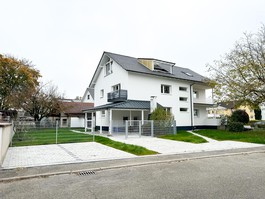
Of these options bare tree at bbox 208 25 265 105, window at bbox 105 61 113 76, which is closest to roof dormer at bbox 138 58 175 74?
window at bbox 105 61 113 76

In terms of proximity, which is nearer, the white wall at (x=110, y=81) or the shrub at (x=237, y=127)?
the shrub at (x=237, y=127)

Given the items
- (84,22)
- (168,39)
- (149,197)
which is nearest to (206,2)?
(168,39)

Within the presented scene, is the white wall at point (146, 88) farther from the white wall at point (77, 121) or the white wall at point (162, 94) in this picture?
the white wall at point (77, 121)

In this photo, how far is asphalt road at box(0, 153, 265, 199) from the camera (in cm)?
405

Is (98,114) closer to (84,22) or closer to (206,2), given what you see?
(84,22)

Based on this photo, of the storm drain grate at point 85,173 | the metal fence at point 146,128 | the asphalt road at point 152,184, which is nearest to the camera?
the asphalt road at point 152,184

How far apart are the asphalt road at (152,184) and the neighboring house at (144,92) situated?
37.7ft

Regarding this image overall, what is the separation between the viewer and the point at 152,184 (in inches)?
185

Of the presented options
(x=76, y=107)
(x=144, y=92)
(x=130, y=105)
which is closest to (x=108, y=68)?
(x=144, y=92)

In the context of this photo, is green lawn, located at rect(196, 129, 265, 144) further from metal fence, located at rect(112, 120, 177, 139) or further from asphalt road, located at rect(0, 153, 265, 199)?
asphalt road, located at rect(0, 153, 265, 199)

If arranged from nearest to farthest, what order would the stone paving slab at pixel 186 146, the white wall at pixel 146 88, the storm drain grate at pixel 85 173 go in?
the storm drain grate at pixel 85 173, the stone paving slab at pixel 186 146, the white wall at pixel 146 88

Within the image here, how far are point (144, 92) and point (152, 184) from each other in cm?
1616

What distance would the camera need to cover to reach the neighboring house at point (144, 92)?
64.3 feet

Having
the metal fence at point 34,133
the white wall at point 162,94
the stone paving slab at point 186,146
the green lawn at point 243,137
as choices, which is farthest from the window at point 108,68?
the green lawn at point 243,137
